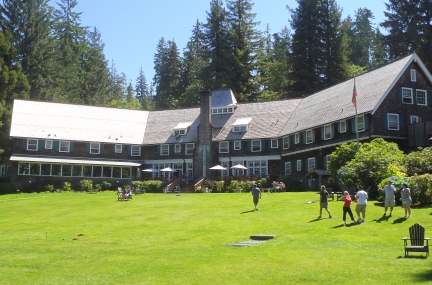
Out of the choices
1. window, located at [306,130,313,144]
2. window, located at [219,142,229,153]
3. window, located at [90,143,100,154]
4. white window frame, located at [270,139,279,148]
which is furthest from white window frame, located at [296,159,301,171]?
window, located at [90,143,100,154]

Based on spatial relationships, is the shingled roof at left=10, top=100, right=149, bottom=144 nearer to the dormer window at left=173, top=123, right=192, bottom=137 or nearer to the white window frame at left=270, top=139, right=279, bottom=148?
the dormer window at left=173, top=123, right=192, bottom=137

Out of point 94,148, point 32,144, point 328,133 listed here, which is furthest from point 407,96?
point 32,144

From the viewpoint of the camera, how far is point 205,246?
2142 centimetres

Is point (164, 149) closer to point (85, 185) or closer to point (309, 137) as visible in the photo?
point (85, 185)

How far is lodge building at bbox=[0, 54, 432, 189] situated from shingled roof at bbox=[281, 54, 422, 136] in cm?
14

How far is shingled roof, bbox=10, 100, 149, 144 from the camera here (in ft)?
199

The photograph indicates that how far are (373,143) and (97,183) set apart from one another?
33789 millimetres

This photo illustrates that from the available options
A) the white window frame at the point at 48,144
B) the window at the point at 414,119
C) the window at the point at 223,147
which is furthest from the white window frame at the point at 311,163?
the white window frame at the point at 48,144

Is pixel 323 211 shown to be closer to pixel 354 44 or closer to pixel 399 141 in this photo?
pixel 399 141

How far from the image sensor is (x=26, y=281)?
1508cm

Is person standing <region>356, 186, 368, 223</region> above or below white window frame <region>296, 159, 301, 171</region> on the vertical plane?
below

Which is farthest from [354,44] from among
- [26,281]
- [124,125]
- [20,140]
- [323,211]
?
[26,281]

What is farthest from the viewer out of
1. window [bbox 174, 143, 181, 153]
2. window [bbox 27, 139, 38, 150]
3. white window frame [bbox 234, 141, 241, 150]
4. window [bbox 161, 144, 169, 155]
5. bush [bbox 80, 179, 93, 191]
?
window [bbox 161, 144, 169, 155]

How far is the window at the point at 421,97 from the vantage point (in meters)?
46.7
